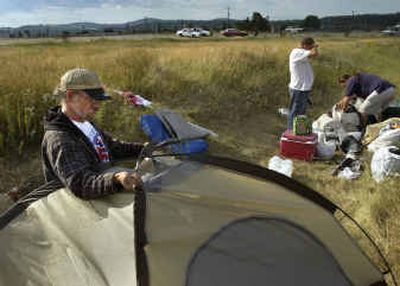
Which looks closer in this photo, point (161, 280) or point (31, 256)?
point (161, 280)

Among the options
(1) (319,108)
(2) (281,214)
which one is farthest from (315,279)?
(1) (319,108)

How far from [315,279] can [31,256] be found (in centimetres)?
145

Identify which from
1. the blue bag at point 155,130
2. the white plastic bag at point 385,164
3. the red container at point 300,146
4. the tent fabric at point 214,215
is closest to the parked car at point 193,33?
the blue bag at point 155,130

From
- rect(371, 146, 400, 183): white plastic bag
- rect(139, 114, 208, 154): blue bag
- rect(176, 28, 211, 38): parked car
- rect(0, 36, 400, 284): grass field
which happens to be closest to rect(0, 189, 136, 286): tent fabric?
rect(0, 36, 400, 284): grass field

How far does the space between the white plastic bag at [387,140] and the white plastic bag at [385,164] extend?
0.67 m

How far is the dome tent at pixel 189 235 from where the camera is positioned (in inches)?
102

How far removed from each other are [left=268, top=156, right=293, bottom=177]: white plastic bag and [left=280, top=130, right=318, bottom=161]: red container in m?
0.28

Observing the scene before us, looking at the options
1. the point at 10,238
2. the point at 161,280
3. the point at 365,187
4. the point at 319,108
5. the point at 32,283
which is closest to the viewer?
the point at 161,280

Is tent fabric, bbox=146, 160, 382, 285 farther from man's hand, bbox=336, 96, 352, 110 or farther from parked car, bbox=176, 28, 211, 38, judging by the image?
parked car, bbox=176, 28, 211, 38

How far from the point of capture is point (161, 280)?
247cm

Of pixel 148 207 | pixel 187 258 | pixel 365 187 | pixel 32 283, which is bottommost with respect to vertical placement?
pixel 365 187

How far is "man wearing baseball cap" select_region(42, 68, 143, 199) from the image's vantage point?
2930mm

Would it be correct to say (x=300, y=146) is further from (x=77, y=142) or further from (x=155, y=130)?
(x=77, y=142)

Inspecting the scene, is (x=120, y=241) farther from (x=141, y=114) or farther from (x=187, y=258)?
(x=141, y=114)
